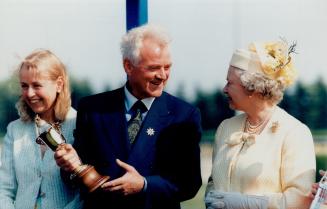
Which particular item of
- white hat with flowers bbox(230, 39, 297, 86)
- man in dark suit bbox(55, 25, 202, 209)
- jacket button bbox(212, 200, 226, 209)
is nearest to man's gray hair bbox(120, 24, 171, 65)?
man in dark suit bbox(55, 25, 202, 209)

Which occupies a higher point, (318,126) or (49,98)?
(49,98)

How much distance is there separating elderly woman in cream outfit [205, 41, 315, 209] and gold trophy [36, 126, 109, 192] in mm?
470

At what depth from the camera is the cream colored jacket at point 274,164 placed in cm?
280

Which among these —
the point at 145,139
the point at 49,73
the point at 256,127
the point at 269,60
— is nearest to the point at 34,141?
the point at 49,73

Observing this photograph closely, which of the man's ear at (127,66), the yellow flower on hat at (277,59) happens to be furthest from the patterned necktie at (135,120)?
the yellow flower on hat at (277,59)

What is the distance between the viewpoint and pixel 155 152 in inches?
116

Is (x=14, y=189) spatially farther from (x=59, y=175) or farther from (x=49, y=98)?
(x=49, y=98)

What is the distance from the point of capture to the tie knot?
2.99 meters

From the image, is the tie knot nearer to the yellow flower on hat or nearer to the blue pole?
the blue pole

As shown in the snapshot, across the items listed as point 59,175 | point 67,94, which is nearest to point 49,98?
point 67,94

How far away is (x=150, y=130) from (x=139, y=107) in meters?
0.12

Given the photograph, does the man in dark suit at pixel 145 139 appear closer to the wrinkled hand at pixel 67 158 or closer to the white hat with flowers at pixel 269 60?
the wrinkled hand at pixel 67 158

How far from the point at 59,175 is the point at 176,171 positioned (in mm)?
536

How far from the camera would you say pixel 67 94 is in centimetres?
314
